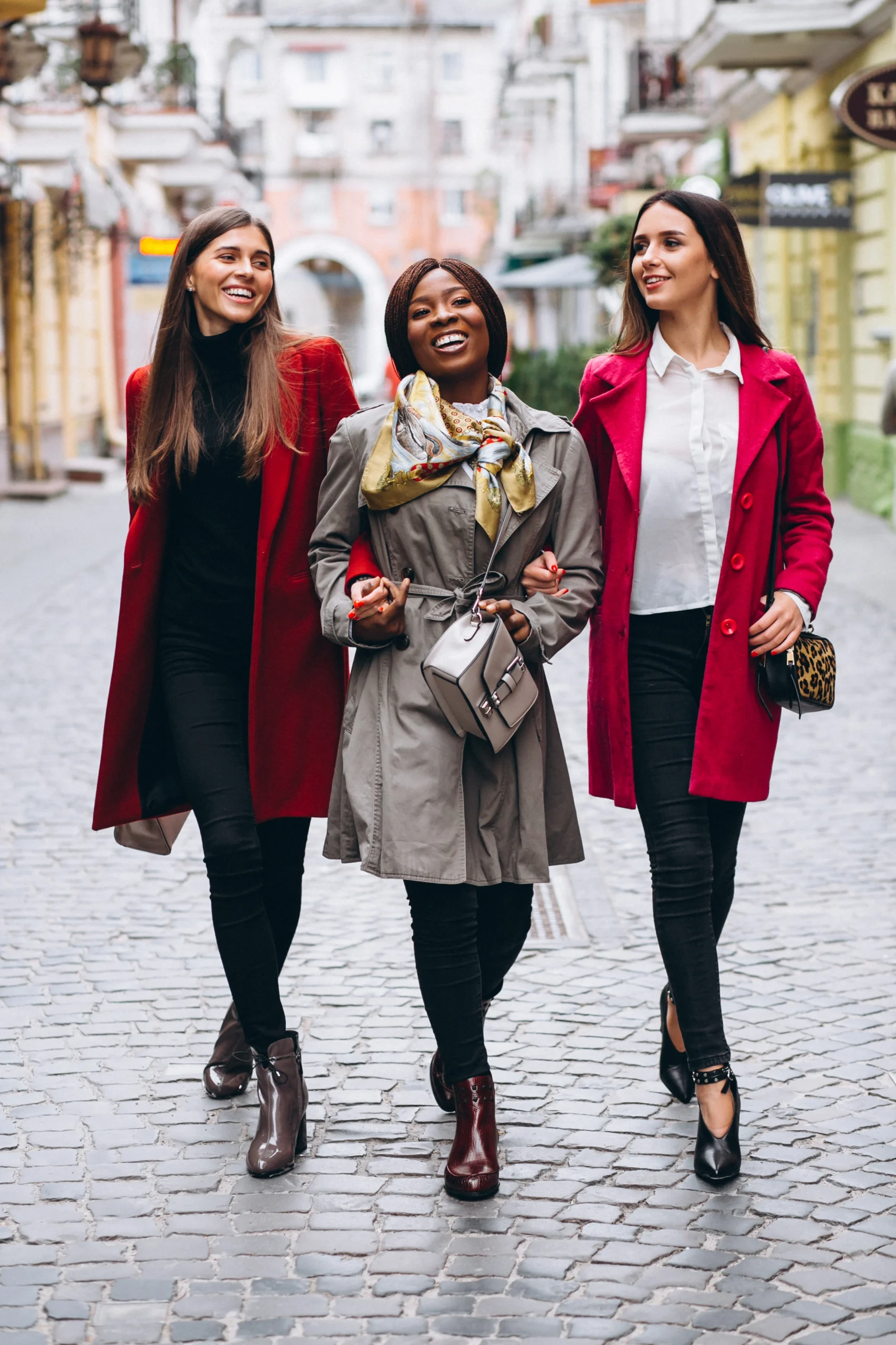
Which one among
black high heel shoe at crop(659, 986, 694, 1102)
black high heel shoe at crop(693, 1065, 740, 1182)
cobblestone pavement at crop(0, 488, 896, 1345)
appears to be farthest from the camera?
black high heel shoe at crop(659, 986, 694, 1102)

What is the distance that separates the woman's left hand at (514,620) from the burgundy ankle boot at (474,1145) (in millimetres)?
900

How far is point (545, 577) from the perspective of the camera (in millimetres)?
3711

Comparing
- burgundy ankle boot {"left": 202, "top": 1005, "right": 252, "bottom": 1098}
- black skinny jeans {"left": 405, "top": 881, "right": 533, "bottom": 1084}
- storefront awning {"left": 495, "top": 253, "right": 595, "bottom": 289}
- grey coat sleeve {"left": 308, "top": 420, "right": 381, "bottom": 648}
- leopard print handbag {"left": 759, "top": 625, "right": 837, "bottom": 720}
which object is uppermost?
storefront awning {"left": 495, "top": 253, "right": 595, "bottom": 289}

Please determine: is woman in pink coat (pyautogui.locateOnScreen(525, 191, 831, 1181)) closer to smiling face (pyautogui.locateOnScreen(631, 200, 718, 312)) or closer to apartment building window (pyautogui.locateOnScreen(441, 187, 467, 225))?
smiling face (pyautogui.locateOnScreen(631, 200, 718, 312))

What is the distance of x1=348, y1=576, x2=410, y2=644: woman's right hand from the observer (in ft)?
11.9

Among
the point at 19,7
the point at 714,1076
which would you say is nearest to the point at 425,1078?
the point at 714,1076

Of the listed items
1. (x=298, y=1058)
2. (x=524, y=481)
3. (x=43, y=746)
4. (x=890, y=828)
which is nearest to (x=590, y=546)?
(x=524, y=481)

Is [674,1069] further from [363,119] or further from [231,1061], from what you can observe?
[363,119]

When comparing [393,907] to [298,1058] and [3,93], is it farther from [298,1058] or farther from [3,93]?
[3,93]

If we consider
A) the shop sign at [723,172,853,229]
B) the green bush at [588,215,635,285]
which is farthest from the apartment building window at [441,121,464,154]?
the shop sign at [723,172,853,229]

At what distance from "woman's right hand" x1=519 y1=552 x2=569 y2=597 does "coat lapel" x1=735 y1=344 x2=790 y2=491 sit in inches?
16.4

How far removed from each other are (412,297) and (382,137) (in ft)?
236

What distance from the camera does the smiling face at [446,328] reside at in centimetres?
369

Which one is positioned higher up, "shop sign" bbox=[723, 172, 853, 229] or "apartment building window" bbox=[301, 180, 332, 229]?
"apartment building window" bbox=[301, 180, 332, 229]
